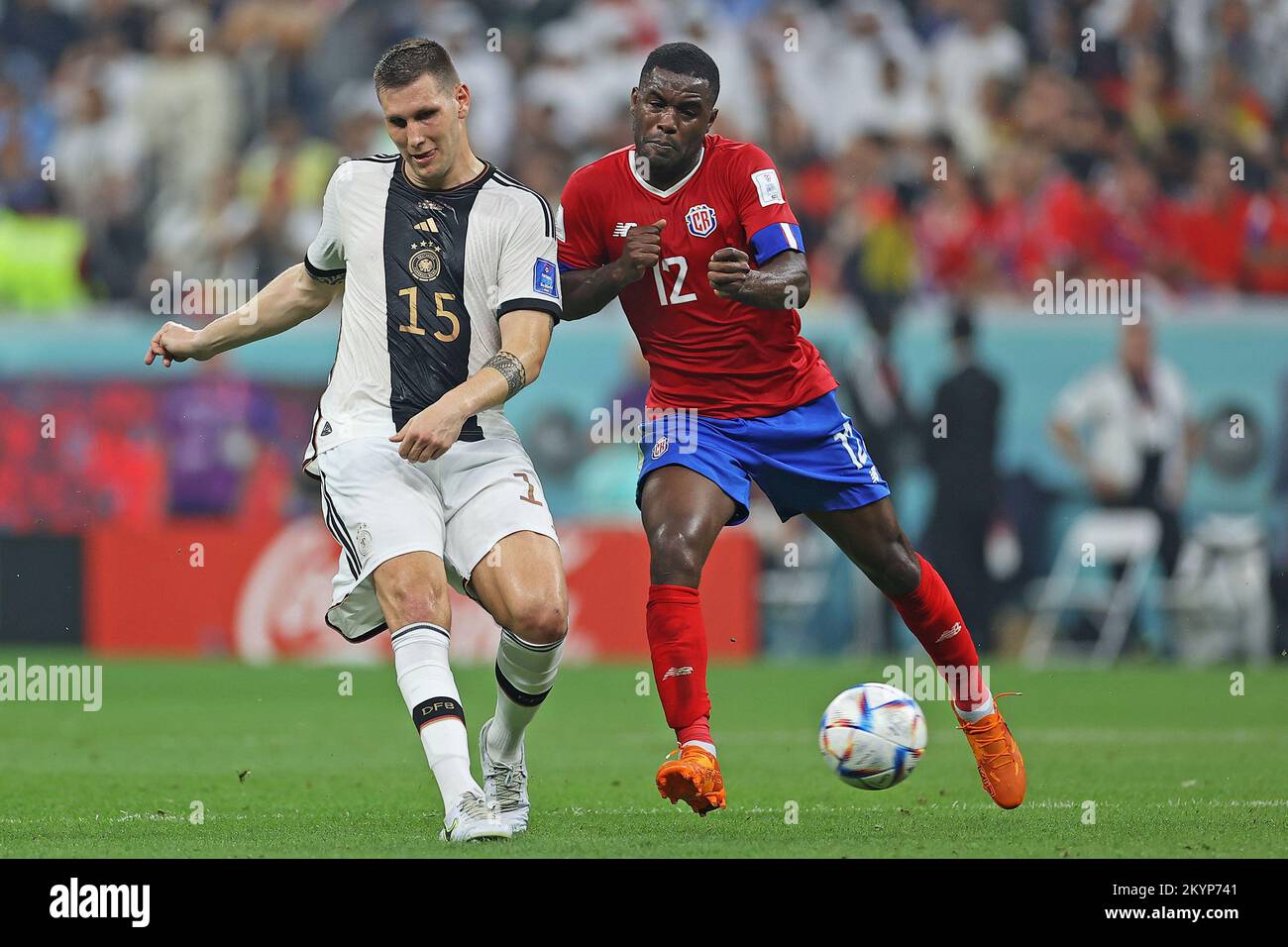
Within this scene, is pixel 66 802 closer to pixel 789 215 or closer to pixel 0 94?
pixel 789 215

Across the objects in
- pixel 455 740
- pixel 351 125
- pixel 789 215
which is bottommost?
pixel 455 740

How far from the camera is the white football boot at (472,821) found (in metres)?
5.94

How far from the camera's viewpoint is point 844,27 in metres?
17.8

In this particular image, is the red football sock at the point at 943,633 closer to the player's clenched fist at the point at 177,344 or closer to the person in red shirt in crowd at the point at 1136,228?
the player's clenched fist at the point at 177,344

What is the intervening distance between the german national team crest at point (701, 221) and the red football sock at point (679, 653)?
1.37 m

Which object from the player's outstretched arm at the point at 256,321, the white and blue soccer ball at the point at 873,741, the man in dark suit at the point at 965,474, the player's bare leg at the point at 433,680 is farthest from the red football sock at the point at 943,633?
the man in dark suit at the point at 965,474

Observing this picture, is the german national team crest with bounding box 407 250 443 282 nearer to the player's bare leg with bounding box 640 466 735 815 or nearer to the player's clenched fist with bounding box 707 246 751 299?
the player's clenched fist with bounding box 707 246 751 299

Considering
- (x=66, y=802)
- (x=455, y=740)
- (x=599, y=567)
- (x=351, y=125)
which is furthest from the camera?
(x=351, y=125)

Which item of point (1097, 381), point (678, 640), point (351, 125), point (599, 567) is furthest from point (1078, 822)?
point (351, 125)

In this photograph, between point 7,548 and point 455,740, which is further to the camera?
point 7,548

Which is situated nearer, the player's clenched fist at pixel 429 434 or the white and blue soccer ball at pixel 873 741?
the player's clenched fist at pixel 429 434

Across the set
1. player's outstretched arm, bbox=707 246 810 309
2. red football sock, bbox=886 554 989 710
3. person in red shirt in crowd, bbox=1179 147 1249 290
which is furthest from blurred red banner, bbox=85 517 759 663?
player's outstretched arm, bbox=707 246 810 309

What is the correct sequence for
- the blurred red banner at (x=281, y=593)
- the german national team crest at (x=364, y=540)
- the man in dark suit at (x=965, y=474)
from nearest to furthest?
the german national team crest at (x=364, y=540)
the blurred red banner at (x=281, y=593)
the man in dark suit at (x=965, y=474)

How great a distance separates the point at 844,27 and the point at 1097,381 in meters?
4.65
